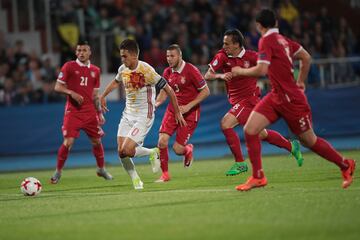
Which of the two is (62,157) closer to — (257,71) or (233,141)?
(233,141)

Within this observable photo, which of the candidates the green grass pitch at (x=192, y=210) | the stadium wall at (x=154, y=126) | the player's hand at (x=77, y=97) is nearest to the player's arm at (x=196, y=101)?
the green grass pitch at (x=192, y=210)

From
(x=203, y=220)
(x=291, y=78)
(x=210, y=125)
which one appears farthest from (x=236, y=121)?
(x=210, y=125)

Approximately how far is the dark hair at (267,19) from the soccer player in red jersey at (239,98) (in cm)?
362

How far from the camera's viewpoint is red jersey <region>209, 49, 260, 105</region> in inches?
578

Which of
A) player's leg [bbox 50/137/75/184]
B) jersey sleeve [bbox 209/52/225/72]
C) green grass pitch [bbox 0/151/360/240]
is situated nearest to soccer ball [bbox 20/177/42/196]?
green grass pitch [bbox 0/151/360/240]

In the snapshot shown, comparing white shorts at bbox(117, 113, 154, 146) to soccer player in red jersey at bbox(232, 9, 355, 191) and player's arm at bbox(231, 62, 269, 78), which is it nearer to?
soccer player in red jersey at bbox(232, 9, 355, 191)

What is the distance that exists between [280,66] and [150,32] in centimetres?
1506

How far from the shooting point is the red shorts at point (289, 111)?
10.8 m

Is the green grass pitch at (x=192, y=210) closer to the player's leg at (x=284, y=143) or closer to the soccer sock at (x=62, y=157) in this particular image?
the player's leg at (x=284, y=143)

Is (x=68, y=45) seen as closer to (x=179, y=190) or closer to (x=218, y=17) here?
(x=218, y=17)

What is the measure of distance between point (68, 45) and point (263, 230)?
17015 mm

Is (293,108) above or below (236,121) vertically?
above

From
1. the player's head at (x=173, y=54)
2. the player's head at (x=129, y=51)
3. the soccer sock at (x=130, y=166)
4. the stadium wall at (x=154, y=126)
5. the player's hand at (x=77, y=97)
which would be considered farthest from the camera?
the stadium wall at (x=154, y=126)

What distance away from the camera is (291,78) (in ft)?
35.7
